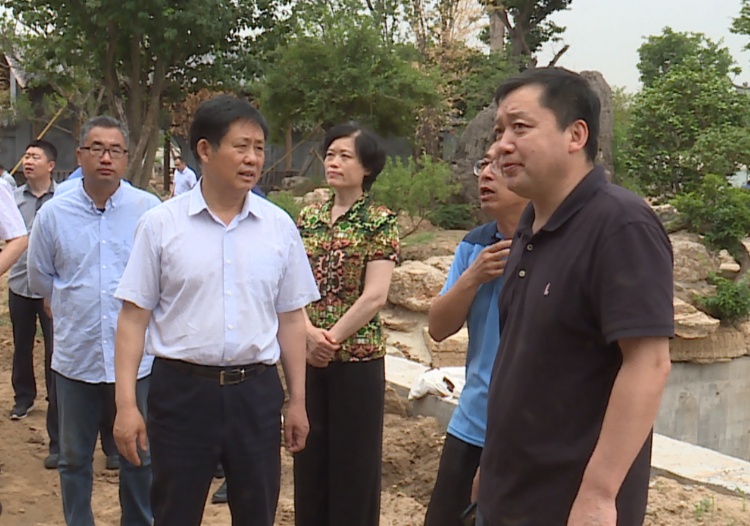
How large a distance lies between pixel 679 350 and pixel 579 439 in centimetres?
1002

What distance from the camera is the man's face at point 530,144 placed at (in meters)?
1.88

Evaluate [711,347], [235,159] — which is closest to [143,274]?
[235,159]

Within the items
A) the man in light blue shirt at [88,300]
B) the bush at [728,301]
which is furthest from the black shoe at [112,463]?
the bush at [728,301]

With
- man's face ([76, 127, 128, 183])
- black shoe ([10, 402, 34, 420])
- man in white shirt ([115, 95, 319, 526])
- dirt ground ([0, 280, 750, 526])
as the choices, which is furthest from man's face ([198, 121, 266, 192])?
black shoe ([10, 402, 34, 420])

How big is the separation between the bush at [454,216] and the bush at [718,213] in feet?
15.1

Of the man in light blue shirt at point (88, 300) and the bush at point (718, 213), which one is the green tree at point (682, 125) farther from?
the man in light blue shirt at point (88, 300)

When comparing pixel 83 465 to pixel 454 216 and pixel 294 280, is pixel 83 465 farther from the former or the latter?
pixel 454 216

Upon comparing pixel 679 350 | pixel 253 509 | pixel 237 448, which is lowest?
pixel 679 350

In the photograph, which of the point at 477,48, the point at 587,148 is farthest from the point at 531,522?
the point at 477,48

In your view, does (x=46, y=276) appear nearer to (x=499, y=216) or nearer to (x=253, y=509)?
(x=253, y=509)

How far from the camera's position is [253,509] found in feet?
9.12

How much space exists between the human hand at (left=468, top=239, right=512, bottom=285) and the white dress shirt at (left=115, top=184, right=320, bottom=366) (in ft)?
2.26

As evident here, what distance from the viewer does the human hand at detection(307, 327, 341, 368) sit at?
3.36m

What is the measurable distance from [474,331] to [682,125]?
1201 cm
